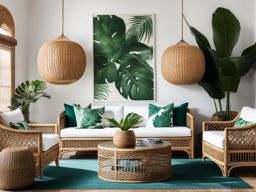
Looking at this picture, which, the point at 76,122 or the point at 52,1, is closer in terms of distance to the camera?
the point at 76,122

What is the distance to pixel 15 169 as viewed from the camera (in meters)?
3.97

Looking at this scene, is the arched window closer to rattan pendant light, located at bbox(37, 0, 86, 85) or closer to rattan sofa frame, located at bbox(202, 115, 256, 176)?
rattan pendant light, located at bbox(37, 0, 86, 85)

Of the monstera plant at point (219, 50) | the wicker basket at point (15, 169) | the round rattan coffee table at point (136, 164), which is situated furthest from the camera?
the monstera plant at point (219, 50)

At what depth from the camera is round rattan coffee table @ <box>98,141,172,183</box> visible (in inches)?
170

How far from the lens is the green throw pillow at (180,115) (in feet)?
20.4

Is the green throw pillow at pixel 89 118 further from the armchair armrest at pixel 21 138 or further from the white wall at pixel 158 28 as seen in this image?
the armchair armrest at pixel 21 138

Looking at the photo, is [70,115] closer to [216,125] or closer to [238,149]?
[216,125]

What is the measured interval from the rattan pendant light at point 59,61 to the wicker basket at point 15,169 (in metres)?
2.07

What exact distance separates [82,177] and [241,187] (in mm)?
1862

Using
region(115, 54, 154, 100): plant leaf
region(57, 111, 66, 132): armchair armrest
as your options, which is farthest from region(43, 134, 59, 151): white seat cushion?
region(115, 54, 154, 100): plant leaf

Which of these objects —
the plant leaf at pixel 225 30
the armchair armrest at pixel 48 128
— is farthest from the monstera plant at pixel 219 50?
the armchair armrest at pixel 48 128

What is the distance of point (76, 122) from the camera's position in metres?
6.22

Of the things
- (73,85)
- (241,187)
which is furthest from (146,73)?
(241,187)

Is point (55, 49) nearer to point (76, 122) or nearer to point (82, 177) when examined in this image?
point (76, 122)
